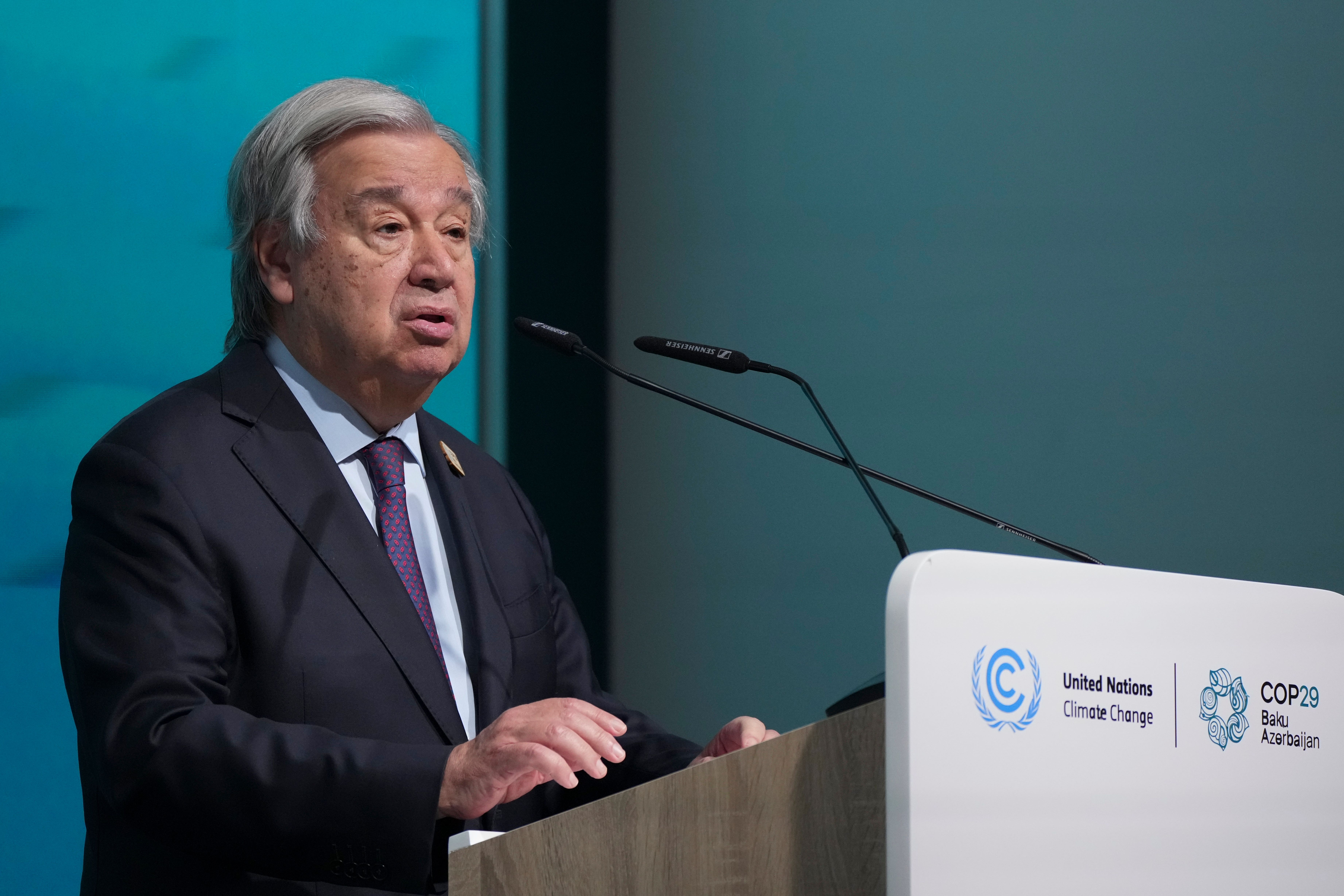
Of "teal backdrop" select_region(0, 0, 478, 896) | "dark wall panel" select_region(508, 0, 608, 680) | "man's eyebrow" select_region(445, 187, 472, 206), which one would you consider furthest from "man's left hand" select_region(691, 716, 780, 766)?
"dark wall panel" select_region(508, 0, 608, 680)

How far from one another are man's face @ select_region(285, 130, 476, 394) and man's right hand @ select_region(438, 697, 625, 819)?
69 centimetres

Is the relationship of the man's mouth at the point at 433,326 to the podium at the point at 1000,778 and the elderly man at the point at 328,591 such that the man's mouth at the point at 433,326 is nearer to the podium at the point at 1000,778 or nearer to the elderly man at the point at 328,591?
the elderly man at the point at 328,591

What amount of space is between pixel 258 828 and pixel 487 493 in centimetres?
77

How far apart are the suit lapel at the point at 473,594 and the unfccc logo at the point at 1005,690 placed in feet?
2.90

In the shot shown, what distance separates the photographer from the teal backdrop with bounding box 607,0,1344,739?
106 inches

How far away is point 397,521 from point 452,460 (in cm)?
25

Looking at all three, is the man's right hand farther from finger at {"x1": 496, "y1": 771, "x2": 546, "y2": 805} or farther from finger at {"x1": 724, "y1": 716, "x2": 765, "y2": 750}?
finger at {"x1": 724, "y1": 716, "x2": 765, "y2": 750}

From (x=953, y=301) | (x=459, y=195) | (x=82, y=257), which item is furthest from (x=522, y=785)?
(x=953, y=301)

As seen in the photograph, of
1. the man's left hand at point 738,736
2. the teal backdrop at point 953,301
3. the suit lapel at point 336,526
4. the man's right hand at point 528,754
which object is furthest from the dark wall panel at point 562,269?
the man's right hand at point 528,754

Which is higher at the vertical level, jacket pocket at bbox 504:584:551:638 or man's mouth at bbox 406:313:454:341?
man's mouth at bbox 406:313:454:341

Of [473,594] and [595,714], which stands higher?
[473,594]

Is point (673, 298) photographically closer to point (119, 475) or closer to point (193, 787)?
point (119, 475)

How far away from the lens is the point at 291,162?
1844 millimetres

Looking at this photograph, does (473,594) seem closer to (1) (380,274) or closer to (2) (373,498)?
(2) (373,498)
